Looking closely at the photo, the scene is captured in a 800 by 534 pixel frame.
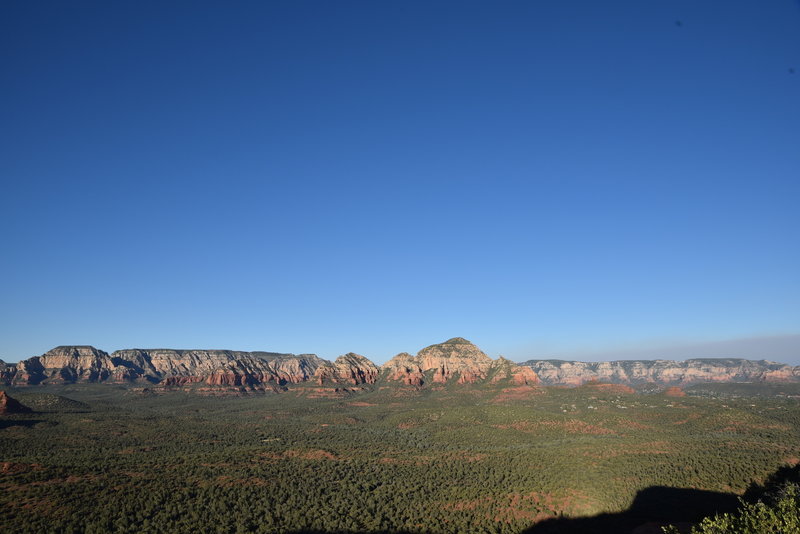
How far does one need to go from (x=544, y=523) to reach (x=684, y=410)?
89.9 meters

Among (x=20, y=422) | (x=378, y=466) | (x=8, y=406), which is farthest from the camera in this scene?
(x=8, y=406)

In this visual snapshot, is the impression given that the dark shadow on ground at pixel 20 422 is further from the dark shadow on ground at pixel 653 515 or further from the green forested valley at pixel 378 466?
the dark shadow on ground at pixel 653 515

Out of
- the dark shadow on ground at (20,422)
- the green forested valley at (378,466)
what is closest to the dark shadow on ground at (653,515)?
the green forested valley at (378,466)

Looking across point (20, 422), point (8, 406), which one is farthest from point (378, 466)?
point (8, 406)

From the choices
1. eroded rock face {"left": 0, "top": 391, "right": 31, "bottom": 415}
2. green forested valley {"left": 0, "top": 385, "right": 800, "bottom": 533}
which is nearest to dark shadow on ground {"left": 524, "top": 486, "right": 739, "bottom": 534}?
green forested valley {"left": 0, "top": 385, "right": 800, "bottom": 533}

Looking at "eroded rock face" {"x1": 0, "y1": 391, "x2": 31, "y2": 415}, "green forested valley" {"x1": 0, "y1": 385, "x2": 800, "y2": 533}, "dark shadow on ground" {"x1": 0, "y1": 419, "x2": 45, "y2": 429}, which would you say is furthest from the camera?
"eroded rock face" {"x1": 0, "y1": 391, "x2": 31, "y2": 415}

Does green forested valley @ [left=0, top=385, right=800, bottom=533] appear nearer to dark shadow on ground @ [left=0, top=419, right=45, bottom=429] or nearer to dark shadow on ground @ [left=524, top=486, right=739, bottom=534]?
dark shadow on ground @ [left=0, top=419, right=45, bottom=429]

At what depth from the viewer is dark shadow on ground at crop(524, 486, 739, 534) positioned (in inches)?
1927

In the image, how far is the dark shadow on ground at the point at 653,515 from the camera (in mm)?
48938

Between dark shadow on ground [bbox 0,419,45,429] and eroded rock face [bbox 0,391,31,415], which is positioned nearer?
dark shadow on ground [bbox 0,419,45,429]

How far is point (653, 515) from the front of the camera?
5150cm

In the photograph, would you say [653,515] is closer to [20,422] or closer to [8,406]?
[20,422]

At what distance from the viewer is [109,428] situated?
343 feet

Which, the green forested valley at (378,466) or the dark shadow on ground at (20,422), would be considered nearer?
the green forested valley at (378,466)
